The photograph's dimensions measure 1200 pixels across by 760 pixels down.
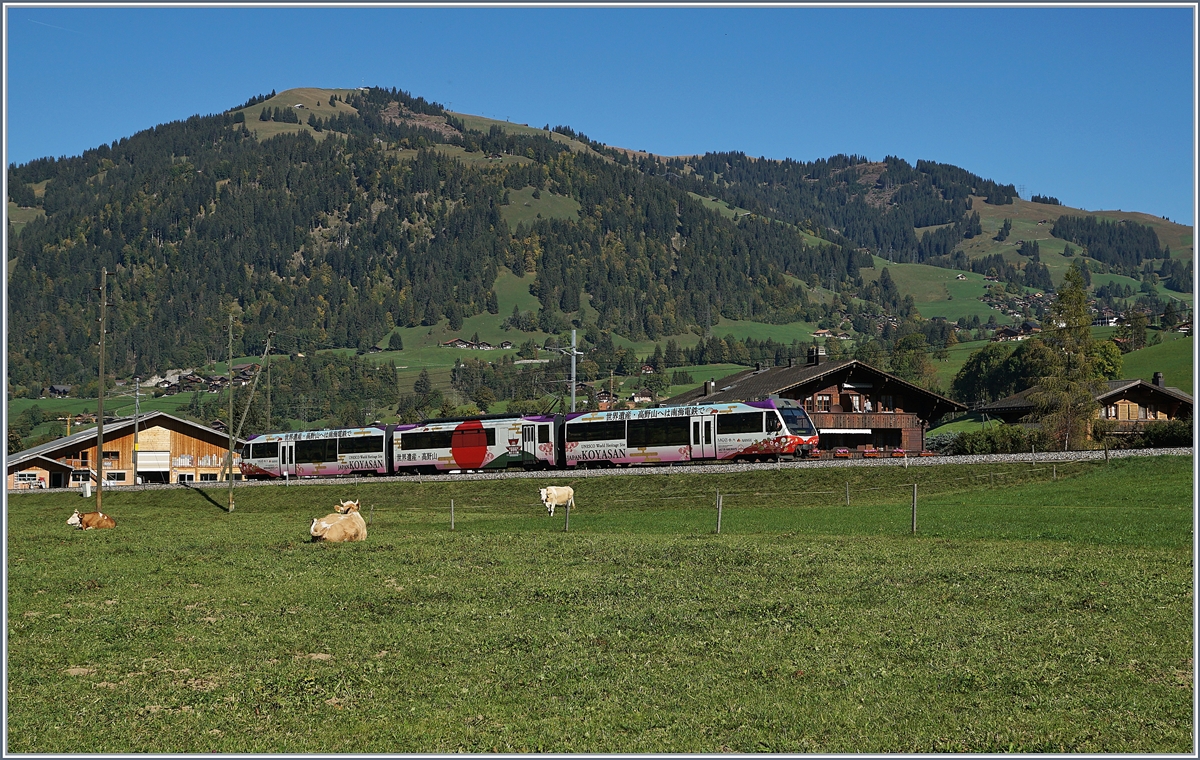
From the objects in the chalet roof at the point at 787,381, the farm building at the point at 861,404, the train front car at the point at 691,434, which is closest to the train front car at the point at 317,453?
the train front car at the point at 691,434

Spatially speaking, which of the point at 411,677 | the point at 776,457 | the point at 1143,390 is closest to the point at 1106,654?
the point at 411,677

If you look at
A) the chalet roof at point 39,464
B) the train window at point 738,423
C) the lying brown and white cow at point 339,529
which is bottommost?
the lying brown and white cow at point 339,529

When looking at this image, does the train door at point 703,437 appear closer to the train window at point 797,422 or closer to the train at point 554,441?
the train at point 554,441

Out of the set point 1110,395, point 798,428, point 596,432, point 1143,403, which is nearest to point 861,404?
point 798,428

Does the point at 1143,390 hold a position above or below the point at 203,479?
above

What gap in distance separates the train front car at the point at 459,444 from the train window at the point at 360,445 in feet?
3.94

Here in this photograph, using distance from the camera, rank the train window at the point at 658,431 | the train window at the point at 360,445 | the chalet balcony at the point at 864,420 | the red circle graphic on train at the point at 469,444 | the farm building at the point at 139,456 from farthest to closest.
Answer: the farm building at the point at 139,456
the chalet balcony at the point at 864,420
the train window at the point at 360,445
the red circle graphic on train at the point at 469,444
the train window at the point at 658,431

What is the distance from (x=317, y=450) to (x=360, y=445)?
14.2ft

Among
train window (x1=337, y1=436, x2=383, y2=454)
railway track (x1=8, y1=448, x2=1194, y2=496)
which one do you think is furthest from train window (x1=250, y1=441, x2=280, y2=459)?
railway track (x1=8, y1=448, x2=1194, y2=496)

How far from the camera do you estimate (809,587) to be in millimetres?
18719

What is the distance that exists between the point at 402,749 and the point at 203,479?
8703cm

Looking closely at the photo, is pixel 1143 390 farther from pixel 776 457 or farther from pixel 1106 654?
pixel 1106 654

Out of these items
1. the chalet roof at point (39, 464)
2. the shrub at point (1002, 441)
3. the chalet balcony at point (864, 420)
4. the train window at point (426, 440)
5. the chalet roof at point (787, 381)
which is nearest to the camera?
the shrub at point (1002, 441)

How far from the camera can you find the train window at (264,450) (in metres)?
79.4
